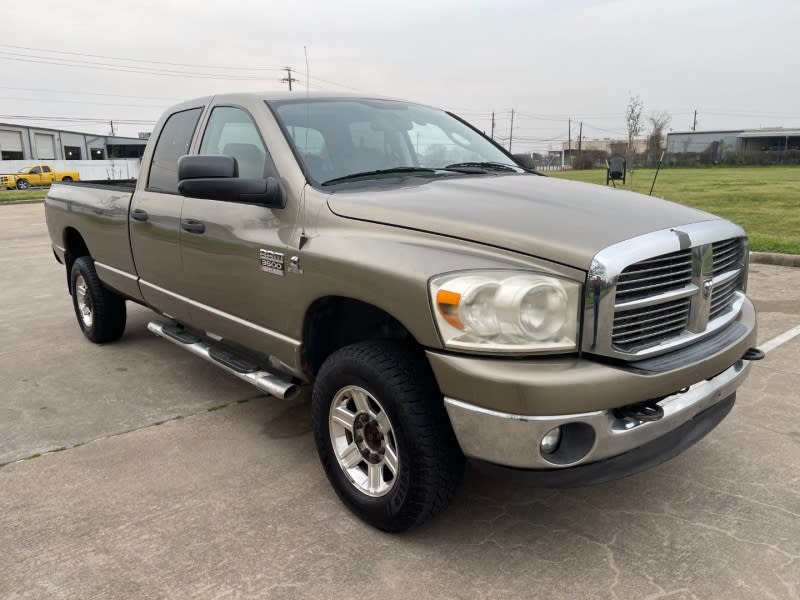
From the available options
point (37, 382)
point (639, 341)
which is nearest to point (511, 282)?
point (639, 341)

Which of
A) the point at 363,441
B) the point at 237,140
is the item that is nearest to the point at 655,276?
the point at 363,441

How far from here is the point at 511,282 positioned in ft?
7.23

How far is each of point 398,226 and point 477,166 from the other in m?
1.20

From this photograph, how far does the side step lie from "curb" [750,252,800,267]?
7060mm

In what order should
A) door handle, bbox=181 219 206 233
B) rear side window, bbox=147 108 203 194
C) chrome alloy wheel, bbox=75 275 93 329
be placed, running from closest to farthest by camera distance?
door handle, bbox=181 219 206 233, rear side window, bbox=147 108 203 194, chrome alloy wheel, bbox=75 275 93 329

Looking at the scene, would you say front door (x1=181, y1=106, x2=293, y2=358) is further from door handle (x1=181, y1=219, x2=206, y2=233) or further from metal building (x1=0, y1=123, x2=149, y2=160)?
metal building (x1=0, y1=123, x2=149, y2=160)

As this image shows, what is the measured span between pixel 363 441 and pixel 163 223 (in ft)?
6.60

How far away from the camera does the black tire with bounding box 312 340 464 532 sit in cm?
239

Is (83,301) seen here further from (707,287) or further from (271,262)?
(707,287)

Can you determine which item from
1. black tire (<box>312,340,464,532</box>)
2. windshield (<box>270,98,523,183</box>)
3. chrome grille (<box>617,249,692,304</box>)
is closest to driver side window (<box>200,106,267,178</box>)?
windshield (<box>270,98,523,183</box>)

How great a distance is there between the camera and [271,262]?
3.04 metres

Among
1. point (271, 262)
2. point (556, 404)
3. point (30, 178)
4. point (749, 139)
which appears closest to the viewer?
point (556, 404)

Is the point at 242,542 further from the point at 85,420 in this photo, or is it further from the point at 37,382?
the point at 37,382

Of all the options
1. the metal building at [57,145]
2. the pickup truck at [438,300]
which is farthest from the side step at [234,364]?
the metal building at [57,145]
